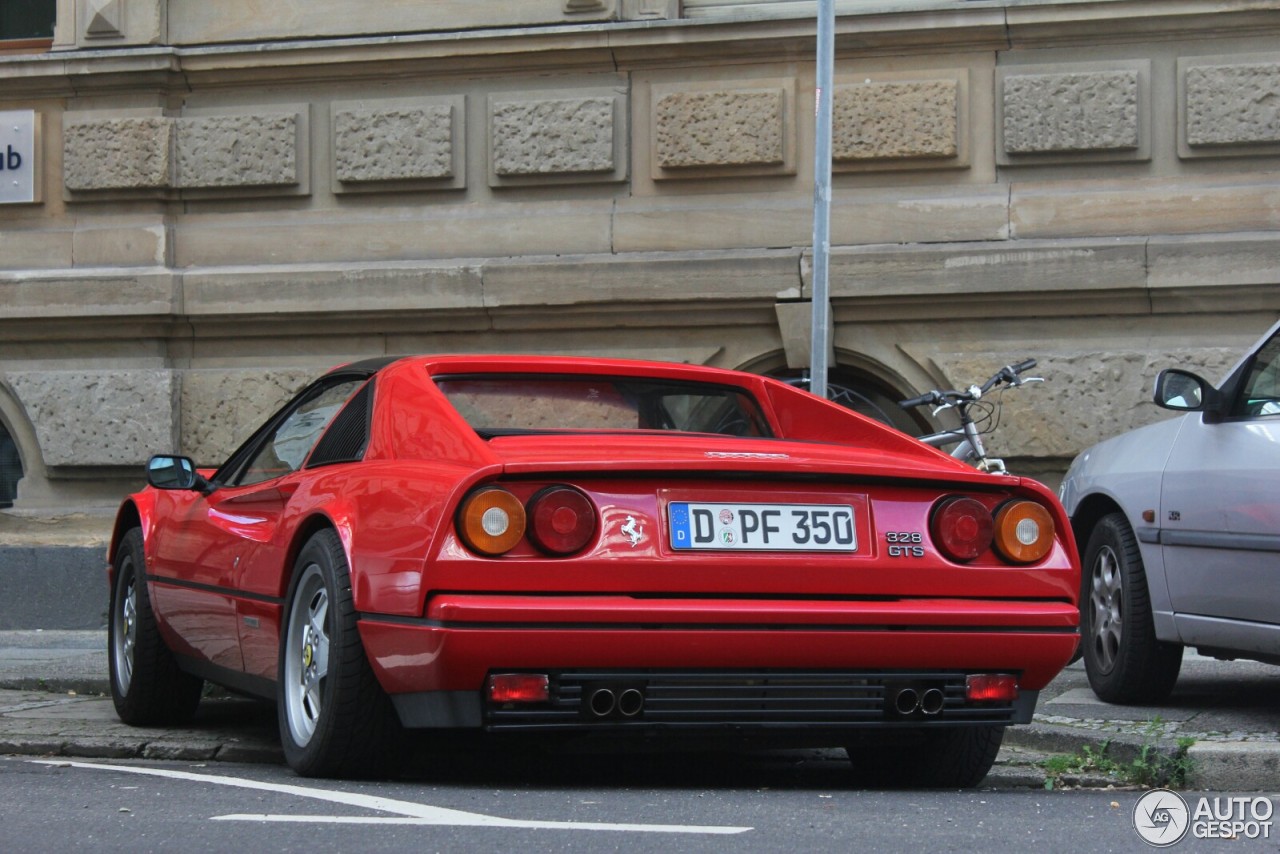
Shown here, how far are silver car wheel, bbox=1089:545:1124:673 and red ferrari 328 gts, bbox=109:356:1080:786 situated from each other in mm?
2018

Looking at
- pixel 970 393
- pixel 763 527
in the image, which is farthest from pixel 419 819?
pixel 970 393

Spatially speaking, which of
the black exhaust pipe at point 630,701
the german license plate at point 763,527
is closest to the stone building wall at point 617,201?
the german license plate at point 763,527

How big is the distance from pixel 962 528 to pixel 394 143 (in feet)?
23.8

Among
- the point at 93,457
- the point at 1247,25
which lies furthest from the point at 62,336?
the point at 1247,25

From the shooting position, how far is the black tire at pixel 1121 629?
23.1 ft

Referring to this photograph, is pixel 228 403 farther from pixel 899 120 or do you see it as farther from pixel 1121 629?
pixel 1121 629

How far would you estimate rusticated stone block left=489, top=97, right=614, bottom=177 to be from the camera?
36.8ft

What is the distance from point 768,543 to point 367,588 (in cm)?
99

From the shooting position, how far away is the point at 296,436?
6.12 m

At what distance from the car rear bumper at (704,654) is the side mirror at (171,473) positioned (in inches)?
67.2

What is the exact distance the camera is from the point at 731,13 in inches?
449

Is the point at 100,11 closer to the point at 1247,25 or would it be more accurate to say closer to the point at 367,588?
the point at 1247,25

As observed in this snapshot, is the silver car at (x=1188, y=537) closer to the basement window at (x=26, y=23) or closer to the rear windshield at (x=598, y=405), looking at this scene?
the rear windshield at (x=598, y=405)

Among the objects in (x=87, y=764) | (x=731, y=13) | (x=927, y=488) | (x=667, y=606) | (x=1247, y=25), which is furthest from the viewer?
(x=731, y=13)
